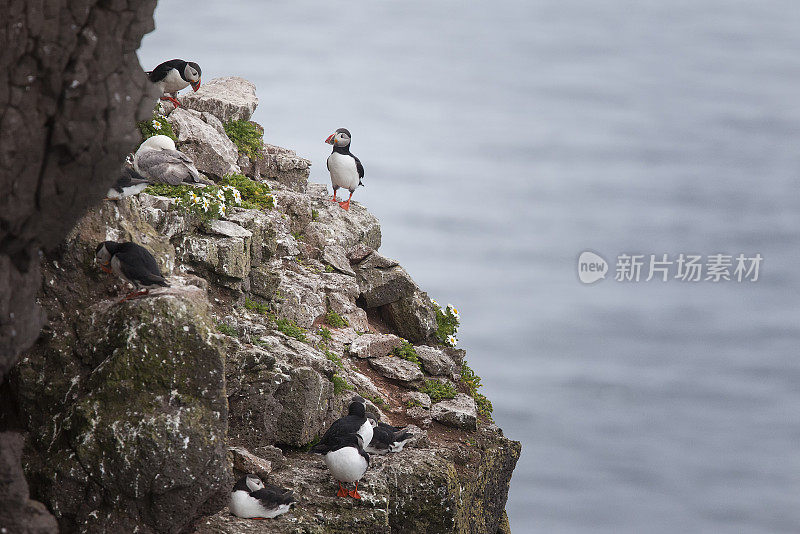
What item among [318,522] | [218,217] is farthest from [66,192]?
[218,217]

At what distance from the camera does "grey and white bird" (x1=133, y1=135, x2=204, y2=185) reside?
47.8 feet

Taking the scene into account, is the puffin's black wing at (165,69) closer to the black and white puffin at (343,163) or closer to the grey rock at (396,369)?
the black and white puffin at (343,163)

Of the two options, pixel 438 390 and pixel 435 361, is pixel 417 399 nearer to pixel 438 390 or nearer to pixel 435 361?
pixel 438 390

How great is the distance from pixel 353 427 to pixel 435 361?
667cm

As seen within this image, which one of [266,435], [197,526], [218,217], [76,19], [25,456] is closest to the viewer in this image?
[76,19]

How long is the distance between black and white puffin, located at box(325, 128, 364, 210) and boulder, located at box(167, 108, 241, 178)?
4458 millimetres

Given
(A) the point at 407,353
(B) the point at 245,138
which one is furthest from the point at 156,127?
(A) the point at 407,353

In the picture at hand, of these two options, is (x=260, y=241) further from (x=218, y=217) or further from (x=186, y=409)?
(x=186, y=409)

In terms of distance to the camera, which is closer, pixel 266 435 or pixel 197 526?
pixel 197 526

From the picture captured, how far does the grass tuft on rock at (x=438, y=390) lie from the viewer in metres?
18.4

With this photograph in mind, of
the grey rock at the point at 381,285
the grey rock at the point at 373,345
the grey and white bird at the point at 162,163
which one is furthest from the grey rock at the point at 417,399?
the grey and white bird at the point at 162,163

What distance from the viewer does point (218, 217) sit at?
609 inches

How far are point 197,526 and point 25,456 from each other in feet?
8.37

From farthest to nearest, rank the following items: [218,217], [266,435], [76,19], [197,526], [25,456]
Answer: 1. [218,217]
2. [266,435]
3. [197,526]
4. [25,456]
5. [76,19]
